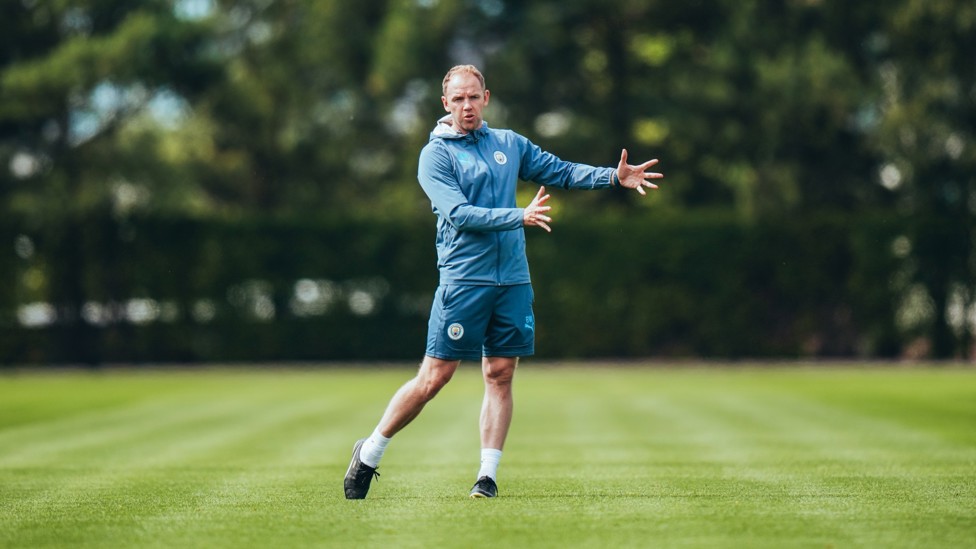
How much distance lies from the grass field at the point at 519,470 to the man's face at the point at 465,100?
6.06 ft

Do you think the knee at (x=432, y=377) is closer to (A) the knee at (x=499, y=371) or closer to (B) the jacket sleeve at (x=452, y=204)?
(A) the knee at (x=499, y=371)

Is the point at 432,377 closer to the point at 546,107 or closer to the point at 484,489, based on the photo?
the point at 484,489

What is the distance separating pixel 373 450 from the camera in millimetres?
7535

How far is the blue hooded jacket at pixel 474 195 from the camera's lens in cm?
740

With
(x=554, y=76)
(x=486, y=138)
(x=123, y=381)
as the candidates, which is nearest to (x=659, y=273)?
(x=554, y=76)

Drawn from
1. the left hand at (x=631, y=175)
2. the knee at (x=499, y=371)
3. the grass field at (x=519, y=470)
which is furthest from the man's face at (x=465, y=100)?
the grass field at (x=519, y=470)

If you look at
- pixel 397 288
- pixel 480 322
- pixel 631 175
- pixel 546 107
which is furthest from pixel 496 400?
pixel 546 107

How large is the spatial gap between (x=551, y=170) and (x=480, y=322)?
956 mm

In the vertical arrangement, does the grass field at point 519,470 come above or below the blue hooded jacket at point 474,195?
below

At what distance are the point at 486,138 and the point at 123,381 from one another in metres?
17.4

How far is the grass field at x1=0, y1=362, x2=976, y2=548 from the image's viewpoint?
19.9 feet

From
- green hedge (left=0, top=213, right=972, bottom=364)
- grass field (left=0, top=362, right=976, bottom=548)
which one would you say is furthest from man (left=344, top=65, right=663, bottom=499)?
green hedge (left=0, top=213, right=972, bottom=364)

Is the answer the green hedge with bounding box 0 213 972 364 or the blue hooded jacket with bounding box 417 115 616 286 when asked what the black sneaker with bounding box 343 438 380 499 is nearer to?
the blue hooded jacket with bounding box 417 115 616 286

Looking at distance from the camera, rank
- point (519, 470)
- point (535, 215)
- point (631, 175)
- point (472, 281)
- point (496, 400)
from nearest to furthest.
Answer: point (535, 215) < point (472, 281) < point (496, 400) < point (631, 175) < point (519, 470)
